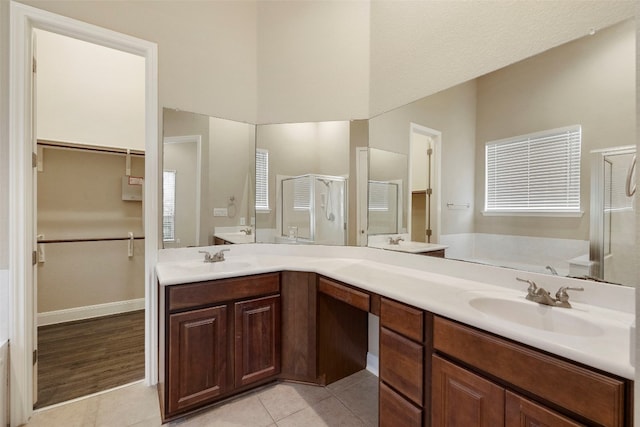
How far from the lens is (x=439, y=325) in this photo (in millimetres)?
1137

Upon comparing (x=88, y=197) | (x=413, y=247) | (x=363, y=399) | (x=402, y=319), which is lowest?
(x=363, y=399)

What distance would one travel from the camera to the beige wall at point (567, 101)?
43.1 inches

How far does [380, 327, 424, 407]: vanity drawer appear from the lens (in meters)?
1.22

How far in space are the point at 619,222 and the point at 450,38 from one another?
1298mm

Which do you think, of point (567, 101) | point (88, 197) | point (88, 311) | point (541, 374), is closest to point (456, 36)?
point (567, 101)

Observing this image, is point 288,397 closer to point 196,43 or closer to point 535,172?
point 535,172

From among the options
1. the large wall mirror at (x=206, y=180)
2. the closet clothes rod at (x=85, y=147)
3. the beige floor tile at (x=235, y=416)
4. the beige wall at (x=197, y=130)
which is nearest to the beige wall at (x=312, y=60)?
the large wall mirror at (x=206, y=180)

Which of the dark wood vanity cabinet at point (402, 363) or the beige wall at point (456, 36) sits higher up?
the beige wall at point (456, 36)

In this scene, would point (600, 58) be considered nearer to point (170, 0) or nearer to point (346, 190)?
point (346, 190)

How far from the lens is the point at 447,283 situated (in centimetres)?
153

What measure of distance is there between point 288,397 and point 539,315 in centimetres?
156

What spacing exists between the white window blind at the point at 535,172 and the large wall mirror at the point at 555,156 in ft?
0.10

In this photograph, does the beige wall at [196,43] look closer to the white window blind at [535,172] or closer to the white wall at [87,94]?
the white wall at [87,94]

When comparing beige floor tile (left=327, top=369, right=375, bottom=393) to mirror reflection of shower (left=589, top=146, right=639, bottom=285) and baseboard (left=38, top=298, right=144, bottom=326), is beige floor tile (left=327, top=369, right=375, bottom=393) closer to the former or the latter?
mirror reflection of shower (left=589, top=146, right=639, bottom=285)
